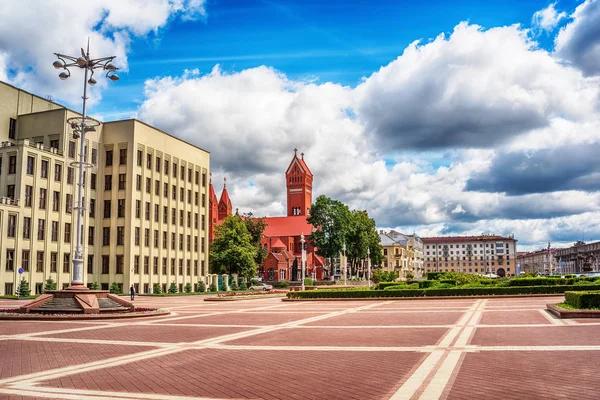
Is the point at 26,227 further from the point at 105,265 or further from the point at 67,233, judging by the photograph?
the point at 105,265

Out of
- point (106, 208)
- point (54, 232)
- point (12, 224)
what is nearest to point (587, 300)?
point (12, 224)

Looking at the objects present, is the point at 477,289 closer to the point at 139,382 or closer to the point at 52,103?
the point at 139,382

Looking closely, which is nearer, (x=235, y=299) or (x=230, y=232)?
(x=235, y=299)

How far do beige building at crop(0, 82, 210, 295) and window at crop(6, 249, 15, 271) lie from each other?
0.07 metres

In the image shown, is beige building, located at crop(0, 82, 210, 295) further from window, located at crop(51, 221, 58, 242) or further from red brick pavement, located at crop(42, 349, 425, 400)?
red brick pavement, located at crop(42, 349, 425, 400)

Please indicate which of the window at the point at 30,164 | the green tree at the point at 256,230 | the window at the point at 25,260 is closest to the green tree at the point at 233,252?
the green tree at the point at 256,230

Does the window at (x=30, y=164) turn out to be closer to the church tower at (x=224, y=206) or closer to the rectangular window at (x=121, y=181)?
the rectangular window at (x=121, y=181)

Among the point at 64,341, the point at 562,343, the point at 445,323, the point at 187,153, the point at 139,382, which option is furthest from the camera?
the point at 187,153

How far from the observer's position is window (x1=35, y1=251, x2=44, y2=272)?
155ft

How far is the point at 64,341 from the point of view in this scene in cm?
1408

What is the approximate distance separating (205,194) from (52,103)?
67.7ft

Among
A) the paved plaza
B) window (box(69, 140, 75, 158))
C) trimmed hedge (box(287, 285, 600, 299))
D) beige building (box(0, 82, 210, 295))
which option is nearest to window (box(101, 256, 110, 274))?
beige building (box(0, 82, 210, 295))

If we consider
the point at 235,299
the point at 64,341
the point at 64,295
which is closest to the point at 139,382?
the point at 64,341

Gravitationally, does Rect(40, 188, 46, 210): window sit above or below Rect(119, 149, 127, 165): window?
below
